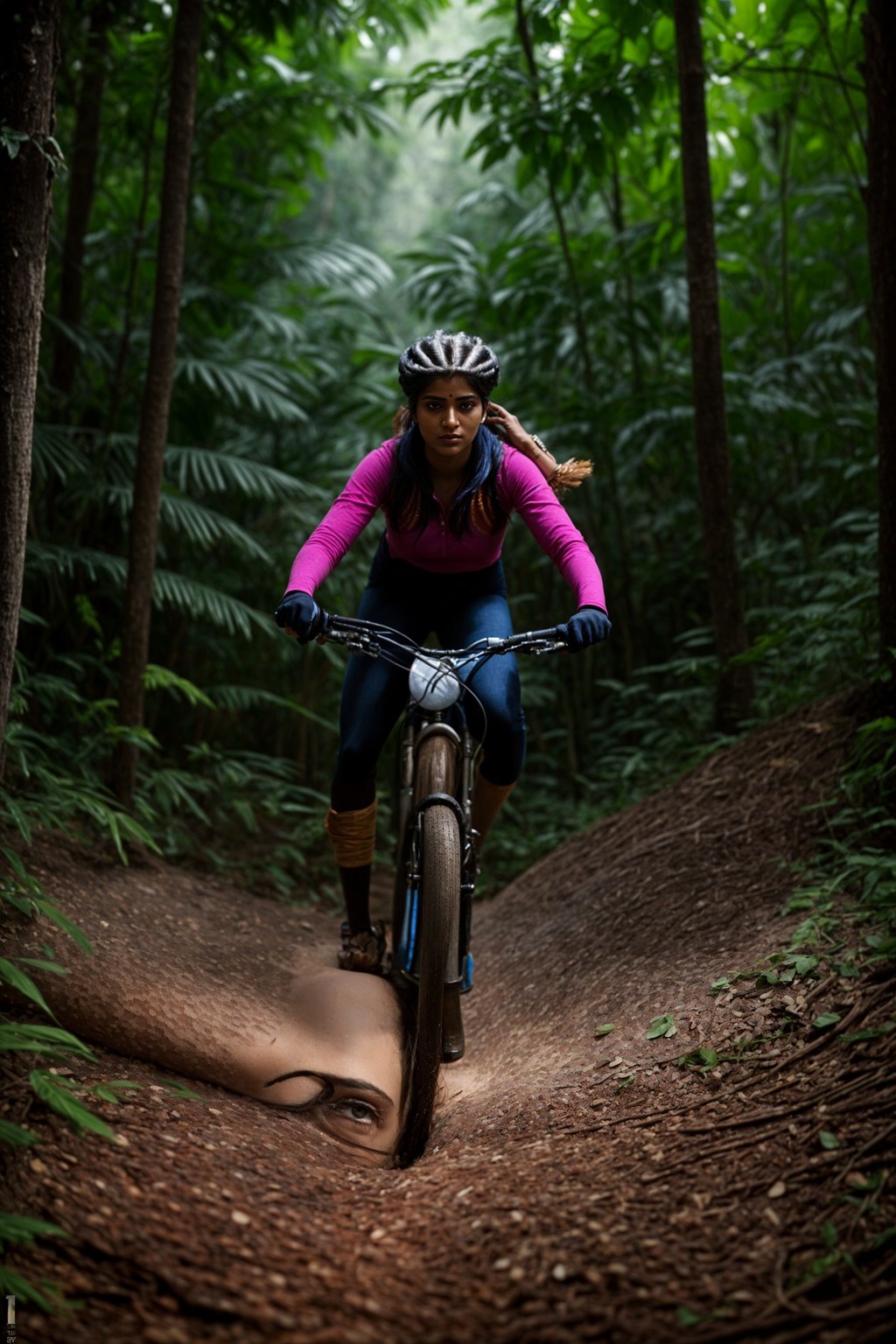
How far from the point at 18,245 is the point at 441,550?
1.49m

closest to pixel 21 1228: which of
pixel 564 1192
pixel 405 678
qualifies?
pixel 564 1192

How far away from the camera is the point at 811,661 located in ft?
17.0

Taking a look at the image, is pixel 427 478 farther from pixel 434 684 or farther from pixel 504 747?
pixel 504 747

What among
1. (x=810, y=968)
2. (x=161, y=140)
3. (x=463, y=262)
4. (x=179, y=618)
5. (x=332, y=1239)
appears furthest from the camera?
(x=463, y=262)

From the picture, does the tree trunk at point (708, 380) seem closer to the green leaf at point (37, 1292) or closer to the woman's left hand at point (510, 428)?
the woman's left hand at point (510, 428)

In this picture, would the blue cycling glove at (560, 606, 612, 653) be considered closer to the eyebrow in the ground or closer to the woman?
the woman

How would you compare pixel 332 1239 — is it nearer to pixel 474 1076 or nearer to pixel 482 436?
pixel 474 1076

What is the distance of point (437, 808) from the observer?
2998mm

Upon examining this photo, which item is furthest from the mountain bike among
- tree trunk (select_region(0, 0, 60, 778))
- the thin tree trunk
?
the thin tree trunk

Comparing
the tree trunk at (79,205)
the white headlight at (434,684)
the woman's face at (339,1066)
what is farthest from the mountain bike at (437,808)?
the tree trunk at (79,205)

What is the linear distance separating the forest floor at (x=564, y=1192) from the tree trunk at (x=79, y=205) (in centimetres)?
292

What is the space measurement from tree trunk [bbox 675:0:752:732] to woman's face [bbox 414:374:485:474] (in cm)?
210

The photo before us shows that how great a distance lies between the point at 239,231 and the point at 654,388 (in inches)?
108

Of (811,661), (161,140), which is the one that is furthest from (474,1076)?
(161,140)
